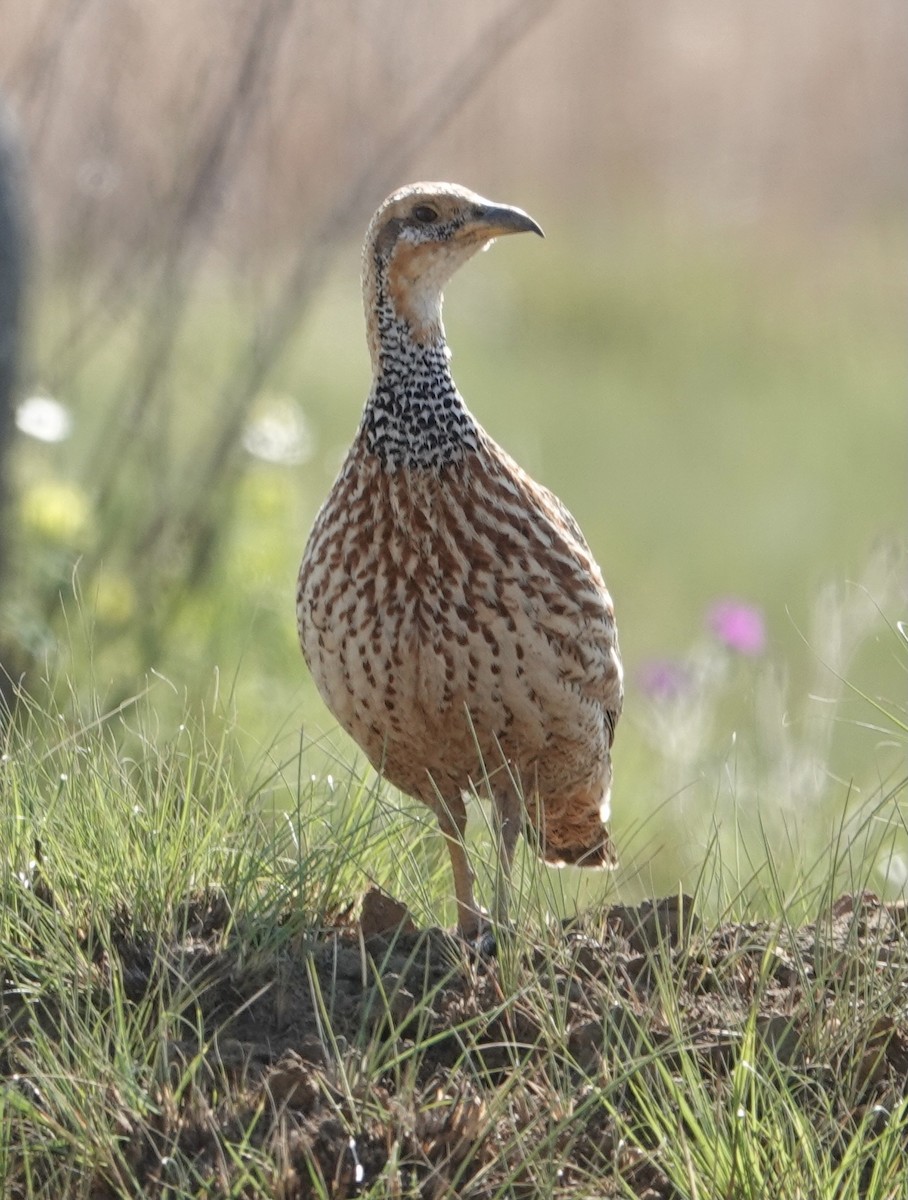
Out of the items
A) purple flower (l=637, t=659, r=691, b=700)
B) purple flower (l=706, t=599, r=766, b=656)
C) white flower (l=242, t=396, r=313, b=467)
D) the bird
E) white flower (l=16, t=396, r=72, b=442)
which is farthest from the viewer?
white flower (l=242, t=396, r=313, b=467)

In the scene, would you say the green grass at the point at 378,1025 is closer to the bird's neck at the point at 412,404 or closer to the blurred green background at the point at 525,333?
the blurred green background at the point at 525,333

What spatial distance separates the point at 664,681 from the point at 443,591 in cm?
239

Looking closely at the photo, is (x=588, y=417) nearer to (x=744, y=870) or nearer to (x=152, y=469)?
(x=152, y=469)

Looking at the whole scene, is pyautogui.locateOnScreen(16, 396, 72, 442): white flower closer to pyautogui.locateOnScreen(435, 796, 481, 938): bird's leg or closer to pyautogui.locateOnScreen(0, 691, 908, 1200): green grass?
pyautogui.locateOnScreen(0, 691, 908, 1200): green grass

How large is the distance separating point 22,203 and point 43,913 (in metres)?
3.58

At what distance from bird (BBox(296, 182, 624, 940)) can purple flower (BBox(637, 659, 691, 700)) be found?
184 centimetres

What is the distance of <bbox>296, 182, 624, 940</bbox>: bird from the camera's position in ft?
13.1

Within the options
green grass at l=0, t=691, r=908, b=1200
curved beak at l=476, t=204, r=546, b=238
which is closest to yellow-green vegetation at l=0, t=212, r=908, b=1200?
green grass at l=0, t=691, r=908, b=1200

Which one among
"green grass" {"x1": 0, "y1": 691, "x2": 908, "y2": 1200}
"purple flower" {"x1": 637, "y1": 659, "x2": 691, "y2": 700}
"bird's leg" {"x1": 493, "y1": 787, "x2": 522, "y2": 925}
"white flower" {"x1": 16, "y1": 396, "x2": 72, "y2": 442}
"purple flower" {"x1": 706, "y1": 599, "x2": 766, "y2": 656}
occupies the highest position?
"purple flower" {"x1": 706, "y1": 599, "x2": 766, "y2": 656}

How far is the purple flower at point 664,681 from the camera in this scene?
6215mm

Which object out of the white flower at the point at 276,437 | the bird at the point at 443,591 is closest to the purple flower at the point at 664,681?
the white flower at the point at 276,437

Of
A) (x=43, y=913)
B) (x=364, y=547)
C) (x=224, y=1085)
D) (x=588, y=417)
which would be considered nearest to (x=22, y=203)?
(x=364, y=547)

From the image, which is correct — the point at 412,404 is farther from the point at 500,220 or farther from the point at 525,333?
the point at 525,333

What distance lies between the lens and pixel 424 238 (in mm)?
4211
